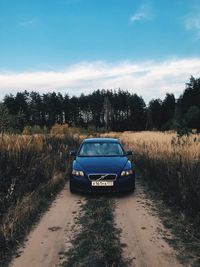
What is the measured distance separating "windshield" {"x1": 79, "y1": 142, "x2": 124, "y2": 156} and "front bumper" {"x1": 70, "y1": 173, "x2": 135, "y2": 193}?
158 centimetres

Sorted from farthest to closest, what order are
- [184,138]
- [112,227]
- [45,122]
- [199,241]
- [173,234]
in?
[45,122]
[184,138]
[112,227]
[173,234]
[199,241]

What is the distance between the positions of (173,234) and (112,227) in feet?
3.68

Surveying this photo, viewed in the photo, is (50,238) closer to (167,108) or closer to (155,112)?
(167,108)

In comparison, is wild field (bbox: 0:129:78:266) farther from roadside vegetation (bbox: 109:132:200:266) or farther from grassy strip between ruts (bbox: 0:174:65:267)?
roadside vegetation (bbox: 109:132:200:266)

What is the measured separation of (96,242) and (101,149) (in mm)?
5784

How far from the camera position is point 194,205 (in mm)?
7031

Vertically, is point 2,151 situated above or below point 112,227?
above

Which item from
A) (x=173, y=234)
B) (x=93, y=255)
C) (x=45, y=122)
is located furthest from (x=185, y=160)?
(x=45, y=122)

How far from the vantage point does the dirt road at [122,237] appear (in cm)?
470

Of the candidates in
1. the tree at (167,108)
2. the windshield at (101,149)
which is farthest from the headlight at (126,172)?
the tree at (167,108)

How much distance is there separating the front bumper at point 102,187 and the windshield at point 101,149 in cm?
158

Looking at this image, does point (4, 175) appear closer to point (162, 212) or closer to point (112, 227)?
point (112, 227)

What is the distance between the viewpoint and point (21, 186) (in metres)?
8.23

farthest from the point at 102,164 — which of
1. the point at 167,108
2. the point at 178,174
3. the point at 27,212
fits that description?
the point at 167,108
